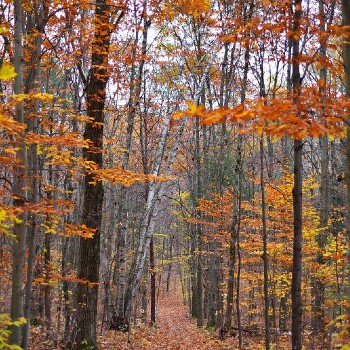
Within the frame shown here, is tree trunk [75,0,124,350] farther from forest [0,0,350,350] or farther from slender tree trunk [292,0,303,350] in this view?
slender tree trunk [292,0,303,350]

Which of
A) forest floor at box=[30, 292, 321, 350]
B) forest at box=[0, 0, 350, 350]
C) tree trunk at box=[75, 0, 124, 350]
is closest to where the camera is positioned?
forest at box=[0, 0, 350, 350]

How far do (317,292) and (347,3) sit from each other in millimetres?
9976

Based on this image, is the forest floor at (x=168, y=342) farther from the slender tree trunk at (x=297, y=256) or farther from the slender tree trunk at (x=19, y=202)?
the slender tree trunk at (x=297, y=256)

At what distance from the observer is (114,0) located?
973 cm

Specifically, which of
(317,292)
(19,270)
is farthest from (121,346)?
(317,292)

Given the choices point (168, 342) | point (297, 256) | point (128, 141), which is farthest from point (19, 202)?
point (168, 342)

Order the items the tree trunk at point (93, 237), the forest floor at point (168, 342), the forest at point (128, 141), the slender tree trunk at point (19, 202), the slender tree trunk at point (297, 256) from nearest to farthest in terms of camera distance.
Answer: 1. the forest at point (128, 141)
2. the slender tree trunk at point (19, 202)
3. the slender tree trunk at point (297, 256)
4. the tree trunk at point (93, 237)
5. the forest floor at point (168, 342)

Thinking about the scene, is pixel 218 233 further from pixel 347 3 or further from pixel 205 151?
pixel 347 3

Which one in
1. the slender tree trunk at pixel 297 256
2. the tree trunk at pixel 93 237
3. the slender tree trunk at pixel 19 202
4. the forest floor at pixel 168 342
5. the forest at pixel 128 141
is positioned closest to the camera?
the forest at pixel 128 141

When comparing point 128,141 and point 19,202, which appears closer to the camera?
point 19,202

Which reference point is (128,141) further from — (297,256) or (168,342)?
(297,256)

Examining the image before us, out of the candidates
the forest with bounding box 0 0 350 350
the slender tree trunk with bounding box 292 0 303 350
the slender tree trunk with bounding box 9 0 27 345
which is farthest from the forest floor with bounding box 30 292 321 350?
the slender tree trunk with bounding box 292 0 303 350

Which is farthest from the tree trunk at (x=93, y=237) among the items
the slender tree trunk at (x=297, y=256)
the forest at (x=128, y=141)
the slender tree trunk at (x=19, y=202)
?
the slender tree trunk at (x=297, y=256)

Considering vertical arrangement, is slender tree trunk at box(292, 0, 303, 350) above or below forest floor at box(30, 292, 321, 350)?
above
